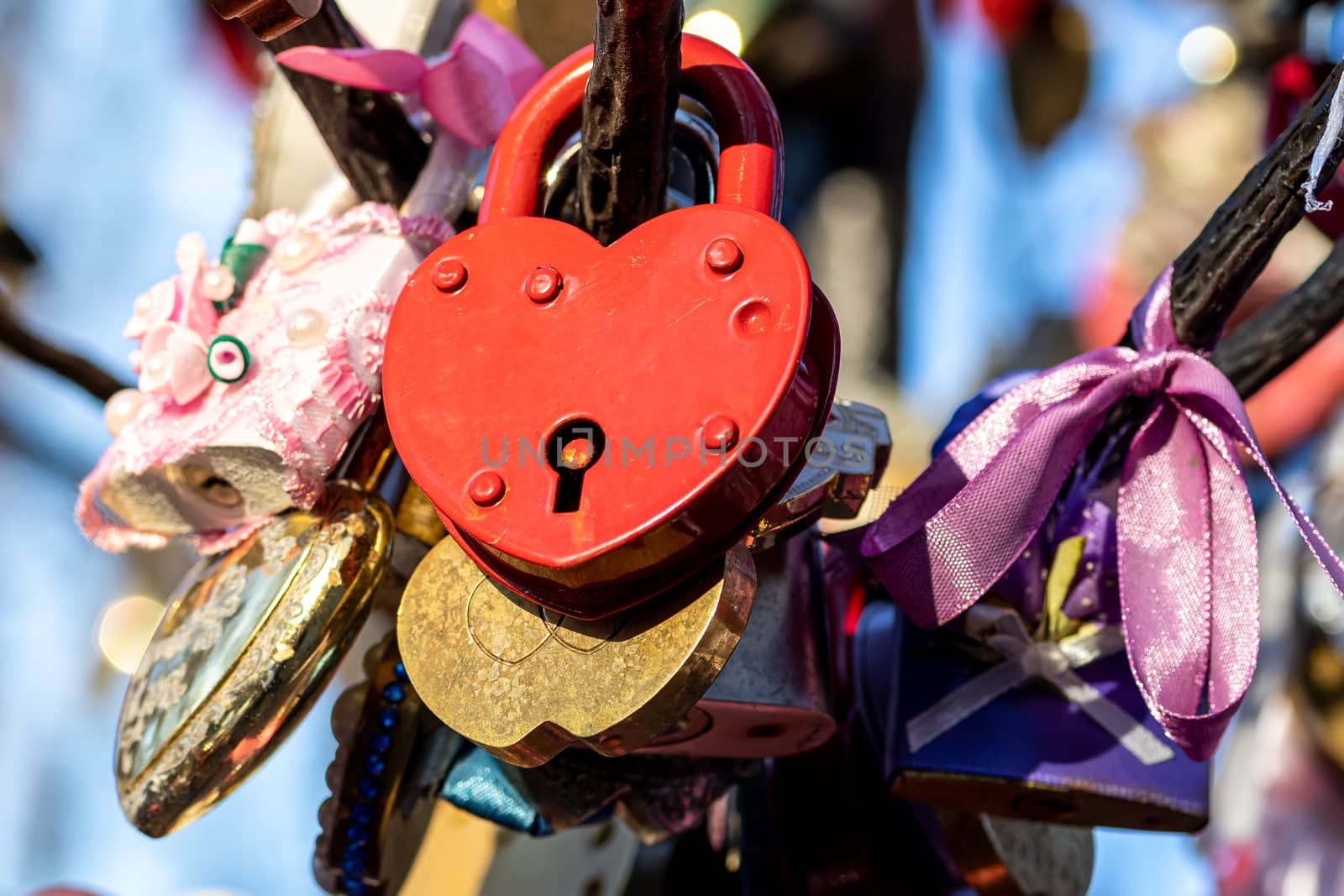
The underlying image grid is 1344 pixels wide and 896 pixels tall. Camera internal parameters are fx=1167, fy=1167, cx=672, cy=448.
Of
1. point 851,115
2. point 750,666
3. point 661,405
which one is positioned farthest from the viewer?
point 851,115

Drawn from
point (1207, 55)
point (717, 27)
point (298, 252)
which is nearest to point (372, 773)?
point (298, 252)

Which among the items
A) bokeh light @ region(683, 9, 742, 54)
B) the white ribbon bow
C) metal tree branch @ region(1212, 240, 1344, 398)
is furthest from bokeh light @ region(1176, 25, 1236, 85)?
the white ribbon bow

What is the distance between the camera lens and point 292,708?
398mm

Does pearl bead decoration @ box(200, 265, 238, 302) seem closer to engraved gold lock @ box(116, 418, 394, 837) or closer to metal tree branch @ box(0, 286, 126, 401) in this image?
engraved gold lock @ box(116, 418, 394, 837)

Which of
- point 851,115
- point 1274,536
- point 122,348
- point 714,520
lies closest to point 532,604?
point 714,520

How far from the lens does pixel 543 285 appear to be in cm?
35

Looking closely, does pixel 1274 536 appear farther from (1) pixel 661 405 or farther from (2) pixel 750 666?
(1) pixel 661 405

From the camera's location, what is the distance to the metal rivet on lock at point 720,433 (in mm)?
308

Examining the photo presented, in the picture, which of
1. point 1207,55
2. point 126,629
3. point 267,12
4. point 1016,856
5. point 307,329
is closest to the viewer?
point 267,12

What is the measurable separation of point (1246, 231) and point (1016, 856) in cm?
32

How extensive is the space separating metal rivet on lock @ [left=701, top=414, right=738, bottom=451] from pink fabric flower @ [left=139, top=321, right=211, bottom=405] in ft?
0.74

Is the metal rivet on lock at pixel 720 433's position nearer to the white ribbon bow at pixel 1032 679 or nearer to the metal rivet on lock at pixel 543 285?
the metal rivet on lock at pixel 543 285

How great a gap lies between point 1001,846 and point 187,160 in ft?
3.01

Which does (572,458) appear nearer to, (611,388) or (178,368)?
Result: (611,388)
